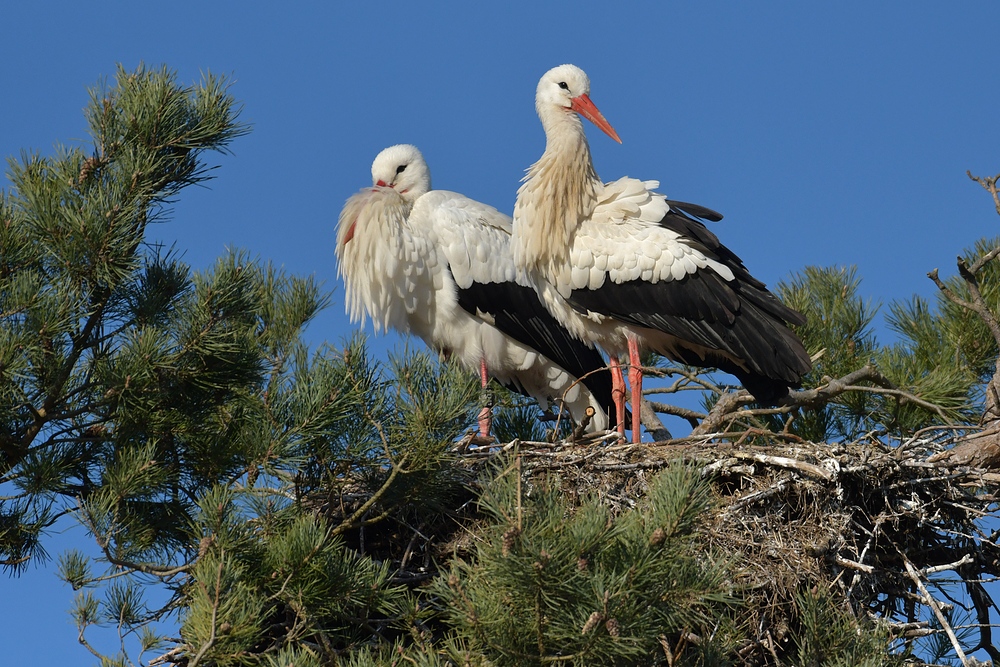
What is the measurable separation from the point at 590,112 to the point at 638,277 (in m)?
1.00

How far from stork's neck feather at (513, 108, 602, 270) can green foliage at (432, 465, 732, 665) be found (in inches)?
103

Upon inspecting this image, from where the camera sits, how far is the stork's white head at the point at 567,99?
604 centimetres

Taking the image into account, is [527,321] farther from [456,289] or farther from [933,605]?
[933,605]

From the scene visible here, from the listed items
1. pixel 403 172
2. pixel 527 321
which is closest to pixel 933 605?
pixel 527 321

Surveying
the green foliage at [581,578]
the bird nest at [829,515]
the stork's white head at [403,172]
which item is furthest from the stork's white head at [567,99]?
the green foliage at [581,578]

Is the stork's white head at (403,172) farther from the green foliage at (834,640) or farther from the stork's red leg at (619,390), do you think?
the green foliage at (834,640)

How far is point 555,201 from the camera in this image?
5648 millimetres

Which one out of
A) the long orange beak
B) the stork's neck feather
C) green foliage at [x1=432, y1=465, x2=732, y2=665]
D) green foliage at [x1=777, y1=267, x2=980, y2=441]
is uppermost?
the long orange beak

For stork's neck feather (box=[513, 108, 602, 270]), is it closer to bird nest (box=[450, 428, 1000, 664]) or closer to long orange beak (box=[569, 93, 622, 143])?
long orange beak (box=[569, 93, 622, 143])

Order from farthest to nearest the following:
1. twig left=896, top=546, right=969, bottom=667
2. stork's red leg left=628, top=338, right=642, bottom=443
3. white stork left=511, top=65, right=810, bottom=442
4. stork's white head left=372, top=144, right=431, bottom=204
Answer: stork's white head left=372, top=144, right=431, bottom=204
stork's red leg left=628, top=338, right=642, bottom=443
white stork left=511, top=65, right=810, bottom=442
twig left=896, top=546, right=969, bottom=667

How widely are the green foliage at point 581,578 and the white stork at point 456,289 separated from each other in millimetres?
3151

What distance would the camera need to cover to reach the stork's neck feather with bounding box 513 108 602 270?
5633mm

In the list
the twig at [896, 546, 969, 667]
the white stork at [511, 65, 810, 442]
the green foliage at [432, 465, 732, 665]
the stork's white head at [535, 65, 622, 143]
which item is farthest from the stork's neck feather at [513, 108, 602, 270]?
the green foliage at [432, 465, 732, 665]

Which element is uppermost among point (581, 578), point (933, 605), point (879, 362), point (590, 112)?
point (590, 112)
